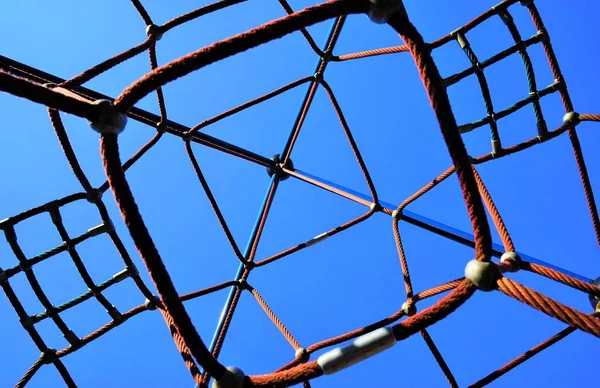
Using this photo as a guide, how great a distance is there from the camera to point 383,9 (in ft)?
8.45

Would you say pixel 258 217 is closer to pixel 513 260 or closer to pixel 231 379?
pixel 513 260

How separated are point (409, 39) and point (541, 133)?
9.07ft

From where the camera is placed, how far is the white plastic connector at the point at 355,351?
8.21 feet

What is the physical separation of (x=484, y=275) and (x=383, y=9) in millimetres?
1316

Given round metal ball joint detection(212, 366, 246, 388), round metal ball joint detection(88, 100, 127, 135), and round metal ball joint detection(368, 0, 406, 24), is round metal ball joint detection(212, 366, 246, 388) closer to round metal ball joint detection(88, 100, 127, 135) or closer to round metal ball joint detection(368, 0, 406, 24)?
round metal ball joint detection(88, 100, 127, 135)

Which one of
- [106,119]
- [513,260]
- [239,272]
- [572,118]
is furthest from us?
[239,272]

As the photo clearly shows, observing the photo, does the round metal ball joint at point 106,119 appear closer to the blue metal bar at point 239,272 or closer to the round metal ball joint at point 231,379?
the round metal ball joint at point 231,379

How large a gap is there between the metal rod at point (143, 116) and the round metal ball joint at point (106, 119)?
4.00ft

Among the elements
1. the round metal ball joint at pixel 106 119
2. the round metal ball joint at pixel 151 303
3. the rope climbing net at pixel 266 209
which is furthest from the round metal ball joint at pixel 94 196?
the round metal ball joint at pixel 106 119

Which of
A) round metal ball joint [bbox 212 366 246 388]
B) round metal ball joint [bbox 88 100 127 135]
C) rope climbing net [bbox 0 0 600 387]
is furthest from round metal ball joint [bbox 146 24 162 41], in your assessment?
round metal ball joint [bbox 212 366 246 388]

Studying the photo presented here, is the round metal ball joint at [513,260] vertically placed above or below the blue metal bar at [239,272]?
below

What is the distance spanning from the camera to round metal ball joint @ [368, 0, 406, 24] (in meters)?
2.56

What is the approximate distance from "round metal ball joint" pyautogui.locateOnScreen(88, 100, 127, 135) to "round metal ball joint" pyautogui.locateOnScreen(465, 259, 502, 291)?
1762 mm

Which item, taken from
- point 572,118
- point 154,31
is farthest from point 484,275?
point 154,31
